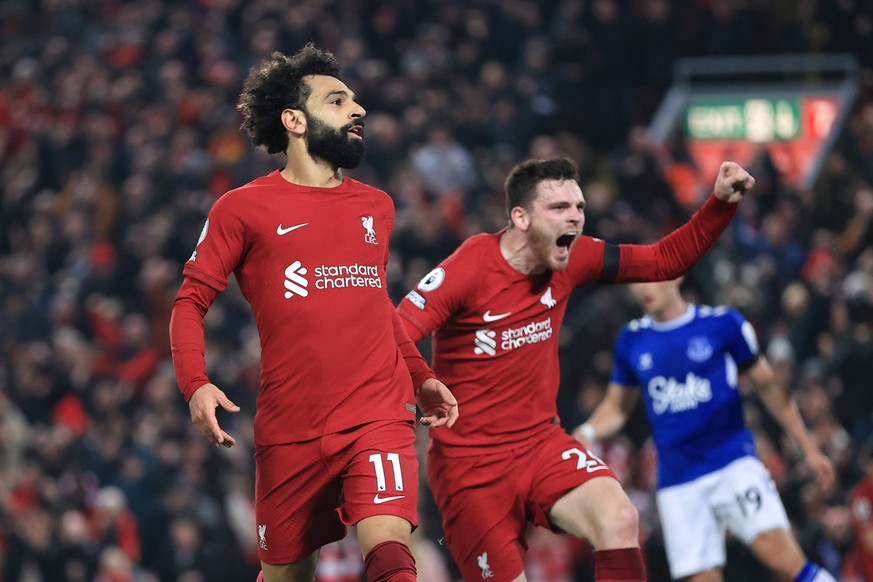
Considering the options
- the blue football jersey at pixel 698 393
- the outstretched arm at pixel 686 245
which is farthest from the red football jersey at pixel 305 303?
the blue football jersey at pixel 698 393

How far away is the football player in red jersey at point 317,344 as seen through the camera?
5562 mm

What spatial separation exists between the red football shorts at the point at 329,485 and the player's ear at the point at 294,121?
4.04ft

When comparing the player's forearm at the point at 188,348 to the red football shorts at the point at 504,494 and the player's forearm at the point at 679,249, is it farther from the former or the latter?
the player's forearm at the point at 679,249

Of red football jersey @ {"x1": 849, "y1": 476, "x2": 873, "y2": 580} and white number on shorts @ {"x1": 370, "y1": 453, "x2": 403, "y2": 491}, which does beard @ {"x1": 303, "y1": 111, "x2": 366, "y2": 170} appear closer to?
white number on shorts @ {"x1": 370, "y1": 453, "x2": 403, "y2": 491}

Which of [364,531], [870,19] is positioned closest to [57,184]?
[870,19]

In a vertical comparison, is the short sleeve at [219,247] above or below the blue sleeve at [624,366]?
above

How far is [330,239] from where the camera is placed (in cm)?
575

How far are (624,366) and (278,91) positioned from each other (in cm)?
344

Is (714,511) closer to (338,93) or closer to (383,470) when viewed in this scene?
(383,470)

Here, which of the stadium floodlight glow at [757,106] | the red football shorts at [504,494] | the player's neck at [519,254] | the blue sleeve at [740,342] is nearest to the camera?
the red football shorts at [504,494]

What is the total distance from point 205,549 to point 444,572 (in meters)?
1.99

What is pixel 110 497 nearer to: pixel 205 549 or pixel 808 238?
pixel 205 549

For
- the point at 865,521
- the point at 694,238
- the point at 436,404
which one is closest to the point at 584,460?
the point at 436,404

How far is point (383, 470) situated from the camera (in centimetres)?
553
